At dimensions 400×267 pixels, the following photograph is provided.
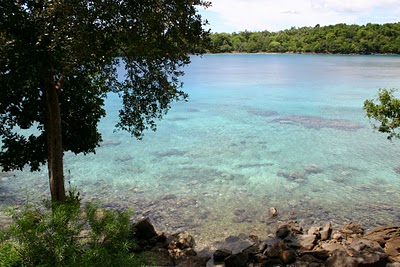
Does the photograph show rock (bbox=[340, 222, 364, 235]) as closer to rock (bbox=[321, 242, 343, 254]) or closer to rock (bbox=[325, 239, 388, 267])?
rock (bbox=[321, 242, 343, 254])

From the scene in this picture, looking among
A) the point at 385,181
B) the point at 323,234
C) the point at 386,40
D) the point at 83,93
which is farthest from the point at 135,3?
the point at 386,40

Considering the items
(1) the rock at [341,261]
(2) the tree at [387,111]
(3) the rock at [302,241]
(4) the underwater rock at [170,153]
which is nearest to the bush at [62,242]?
(1) the rock at [341,261]

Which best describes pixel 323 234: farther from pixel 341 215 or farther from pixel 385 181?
pixel 385 181

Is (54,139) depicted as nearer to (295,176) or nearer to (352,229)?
(352,229)

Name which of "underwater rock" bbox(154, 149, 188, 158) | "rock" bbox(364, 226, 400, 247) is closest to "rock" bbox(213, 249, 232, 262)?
"rock" bbox(364, 226, 400, 247)

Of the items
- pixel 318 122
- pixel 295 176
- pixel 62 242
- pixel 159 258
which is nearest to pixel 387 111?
pixel 295 176

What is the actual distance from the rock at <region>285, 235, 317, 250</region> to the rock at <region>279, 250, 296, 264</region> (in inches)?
55.0

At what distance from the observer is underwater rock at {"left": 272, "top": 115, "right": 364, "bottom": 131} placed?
35500 mm

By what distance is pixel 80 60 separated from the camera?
891 cm

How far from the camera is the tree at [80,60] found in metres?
7.88

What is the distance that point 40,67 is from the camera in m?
8.02

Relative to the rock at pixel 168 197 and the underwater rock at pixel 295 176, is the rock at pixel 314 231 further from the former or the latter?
the underwater rock at pixel 295 176

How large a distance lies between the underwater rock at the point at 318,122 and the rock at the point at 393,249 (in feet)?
79.7

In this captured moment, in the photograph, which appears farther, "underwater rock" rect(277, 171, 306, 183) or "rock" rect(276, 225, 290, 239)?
"underwater rock" rect(277, 171, 306, 183)
